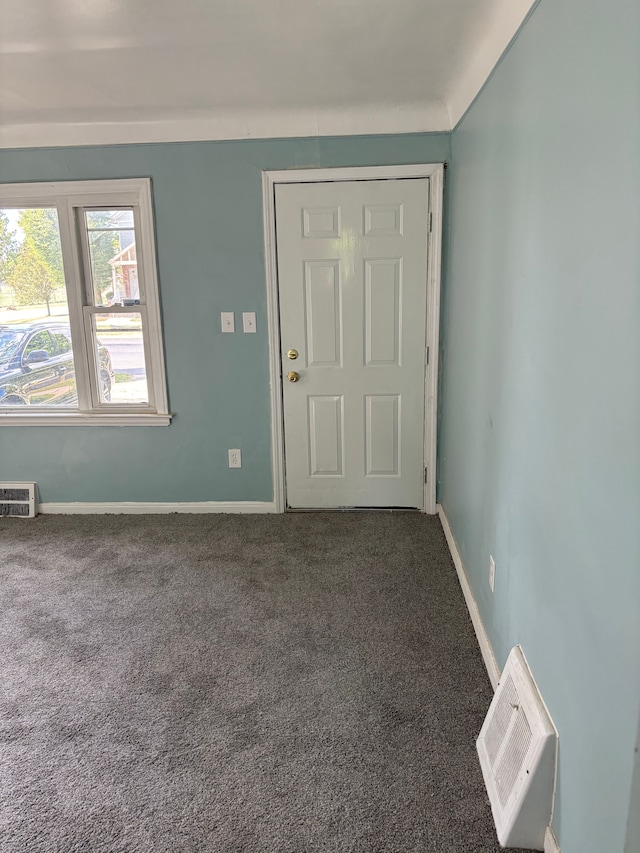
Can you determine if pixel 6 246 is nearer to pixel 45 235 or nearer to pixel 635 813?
pixel 45 235

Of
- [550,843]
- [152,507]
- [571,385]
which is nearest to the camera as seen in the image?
[571,385]

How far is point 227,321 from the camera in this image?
346cm

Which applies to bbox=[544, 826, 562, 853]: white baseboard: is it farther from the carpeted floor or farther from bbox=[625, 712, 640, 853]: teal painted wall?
bbox=[625, 712, 640, 853]: teal painted wall

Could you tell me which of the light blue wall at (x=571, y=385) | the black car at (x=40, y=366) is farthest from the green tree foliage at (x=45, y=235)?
the light blue wall at (x=571, y=385)

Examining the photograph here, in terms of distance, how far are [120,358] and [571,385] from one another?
291cm

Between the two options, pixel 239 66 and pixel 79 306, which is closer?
pixel 239 66

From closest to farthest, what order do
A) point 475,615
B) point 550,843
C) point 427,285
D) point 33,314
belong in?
point 550,843 → point 475,615 → point 427,285 → point 33,314

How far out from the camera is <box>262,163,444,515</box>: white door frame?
3.23 metres

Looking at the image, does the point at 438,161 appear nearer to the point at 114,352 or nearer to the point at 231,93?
the point at 231,93

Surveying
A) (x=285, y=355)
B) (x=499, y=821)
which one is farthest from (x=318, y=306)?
(x=499, y=821)

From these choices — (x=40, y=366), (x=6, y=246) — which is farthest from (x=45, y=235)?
(x=40, y=366)

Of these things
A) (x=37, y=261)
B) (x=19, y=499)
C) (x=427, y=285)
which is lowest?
(x=19, y=499)

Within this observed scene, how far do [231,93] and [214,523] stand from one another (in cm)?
230

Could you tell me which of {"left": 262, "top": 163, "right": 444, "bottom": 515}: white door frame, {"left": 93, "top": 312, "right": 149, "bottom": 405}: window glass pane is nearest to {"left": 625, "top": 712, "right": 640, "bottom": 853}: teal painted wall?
{"left": 262, "top": 163, "right": 444, "bottom": 515}: white door frame
